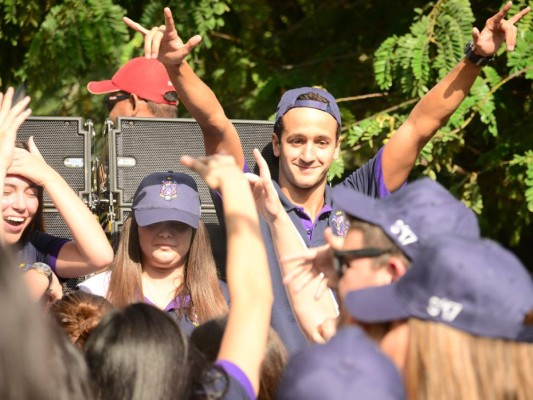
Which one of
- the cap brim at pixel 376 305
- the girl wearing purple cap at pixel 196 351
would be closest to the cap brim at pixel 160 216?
the girl wearing purple cap at pixel 196 351

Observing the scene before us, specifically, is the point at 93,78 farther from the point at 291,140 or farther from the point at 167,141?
the point at 291,140

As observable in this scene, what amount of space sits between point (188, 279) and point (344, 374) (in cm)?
219

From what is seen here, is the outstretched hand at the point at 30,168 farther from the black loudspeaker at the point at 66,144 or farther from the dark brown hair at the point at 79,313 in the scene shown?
the black loudspeaker at the point at 66,144

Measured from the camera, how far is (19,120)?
3.18 m

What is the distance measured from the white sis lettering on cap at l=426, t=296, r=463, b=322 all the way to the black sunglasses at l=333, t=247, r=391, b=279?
12.5 inches

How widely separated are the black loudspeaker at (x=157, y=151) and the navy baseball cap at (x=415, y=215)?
85.1 inches

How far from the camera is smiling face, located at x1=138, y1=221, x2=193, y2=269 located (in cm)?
390

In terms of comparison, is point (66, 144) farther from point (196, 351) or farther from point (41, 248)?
point (196, 351)

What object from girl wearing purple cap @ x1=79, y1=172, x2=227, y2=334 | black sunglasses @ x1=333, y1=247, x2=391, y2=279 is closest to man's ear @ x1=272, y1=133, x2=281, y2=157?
girl wearing purple cap @ x1=79, y1=172, x2=227, y2=334

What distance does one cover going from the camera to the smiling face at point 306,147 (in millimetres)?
3986

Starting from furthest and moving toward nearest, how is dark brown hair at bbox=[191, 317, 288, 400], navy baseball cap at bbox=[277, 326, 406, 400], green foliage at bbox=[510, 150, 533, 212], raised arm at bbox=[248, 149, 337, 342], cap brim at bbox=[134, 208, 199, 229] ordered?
green foliage at bbox=[510, 150, 533, 212] → cap brim at bbox=[134, 208, 199, 229] → raised arm at bbox=[248, 149, 337, 342] → dark brown hair at bbox=[191, 317, 288, 400] → navy baseball cap at bbox=[277, 326, 406, 400]

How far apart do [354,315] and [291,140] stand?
6.88ft

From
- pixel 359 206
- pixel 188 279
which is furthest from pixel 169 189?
pixel 359 206

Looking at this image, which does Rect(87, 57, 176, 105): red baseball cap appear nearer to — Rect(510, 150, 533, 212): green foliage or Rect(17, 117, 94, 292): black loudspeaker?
Rect(17, 117, 94, 292): black loudspeaker
